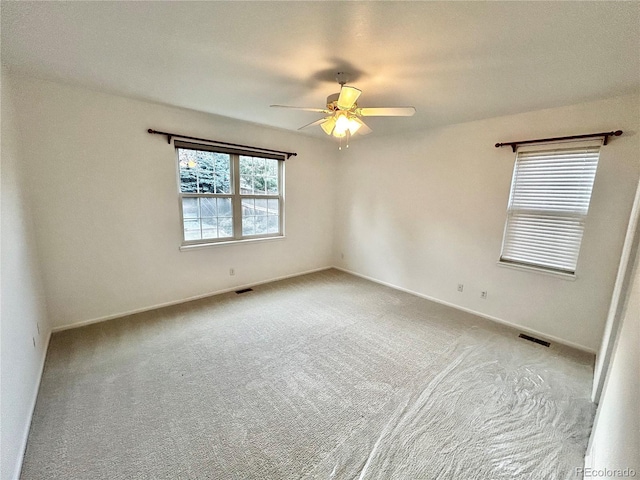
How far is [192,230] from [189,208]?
0.30 m

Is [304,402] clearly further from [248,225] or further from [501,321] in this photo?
[248,225]

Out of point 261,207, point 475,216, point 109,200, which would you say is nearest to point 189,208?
point 109,200

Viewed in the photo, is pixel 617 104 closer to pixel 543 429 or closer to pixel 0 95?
pixel 543 429

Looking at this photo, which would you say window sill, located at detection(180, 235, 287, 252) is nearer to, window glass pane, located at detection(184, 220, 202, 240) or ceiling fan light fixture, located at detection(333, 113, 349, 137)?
window glass pane, located at detection(184, 220, 202, 240)

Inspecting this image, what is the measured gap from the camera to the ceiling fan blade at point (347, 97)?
1.84 meters

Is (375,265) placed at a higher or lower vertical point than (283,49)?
lower

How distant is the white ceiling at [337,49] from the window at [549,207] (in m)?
0.55

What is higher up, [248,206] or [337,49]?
[337,49]

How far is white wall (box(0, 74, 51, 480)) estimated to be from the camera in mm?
1348

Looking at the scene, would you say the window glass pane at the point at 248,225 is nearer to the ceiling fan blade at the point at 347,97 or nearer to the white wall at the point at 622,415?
the ceiling fan blade at the point at 347,97

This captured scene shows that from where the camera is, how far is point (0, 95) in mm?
1850

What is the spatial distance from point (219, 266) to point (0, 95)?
252cm

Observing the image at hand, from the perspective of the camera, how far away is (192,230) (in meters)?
3.50

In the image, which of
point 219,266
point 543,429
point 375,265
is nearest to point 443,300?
point 375,265
